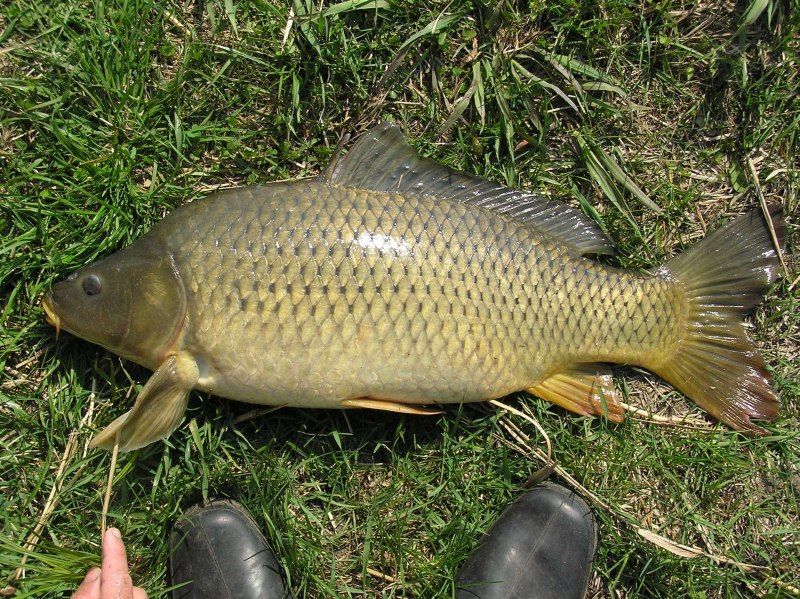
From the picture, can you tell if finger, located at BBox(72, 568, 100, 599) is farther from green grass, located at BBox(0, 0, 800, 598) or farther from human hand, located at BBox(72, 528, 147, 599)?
green grass, located at BBox(0, 0, 800, 598)

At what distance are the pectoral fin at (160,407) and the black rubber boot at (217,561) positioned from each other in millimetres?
382

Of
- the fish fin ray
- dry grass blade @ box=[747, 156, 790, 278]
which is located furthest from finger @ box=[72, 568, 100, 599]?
dry grass blade @ box=[747, 156, 790, 278]

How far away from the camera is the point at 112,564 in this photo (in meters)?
1.92

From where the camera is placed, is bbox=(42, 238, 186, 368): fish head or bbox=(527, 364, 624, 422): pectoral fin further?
bbox=(527, 364, 624, 422): pectoral fin

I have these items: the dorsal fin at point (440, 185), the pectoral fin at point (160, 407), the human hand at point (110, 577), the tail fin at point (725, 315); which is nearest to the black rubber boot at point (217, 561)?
the human hand at point (110, 577)

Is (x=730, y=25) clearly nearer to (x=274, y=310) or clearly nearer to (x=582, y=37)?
(x=582, y=37)

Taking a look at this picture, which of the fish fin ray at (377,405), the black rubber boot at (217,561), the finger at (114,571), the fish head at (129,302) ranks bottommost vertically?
the black rubber boot at (217,561)

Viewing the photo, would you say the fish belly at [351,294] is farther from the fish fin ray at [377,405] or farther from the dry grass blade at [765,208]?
the dry grass blade at [765,208]

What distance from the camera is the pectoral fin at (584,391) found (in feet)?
7.18

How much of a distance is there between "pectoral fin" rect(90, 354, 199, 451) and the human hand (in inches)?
11.7

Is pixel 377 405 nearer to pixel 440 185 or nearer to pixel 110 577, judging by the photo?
pixel 440 185

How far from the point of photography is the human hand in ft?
6.22

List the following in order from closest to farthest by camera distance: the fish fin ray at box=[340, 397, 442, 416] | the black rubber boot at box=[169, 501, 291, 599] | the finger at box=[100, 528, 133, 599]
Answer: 1. the finger at box=[100, 528, 133, 599]
2. the fish fin ray at box=[340, 397, 442, 416]
3. the black rubber boot at box=[169, 501, 291, 599]

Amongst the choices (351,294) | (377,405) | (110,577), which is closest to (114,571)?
(110,577)
